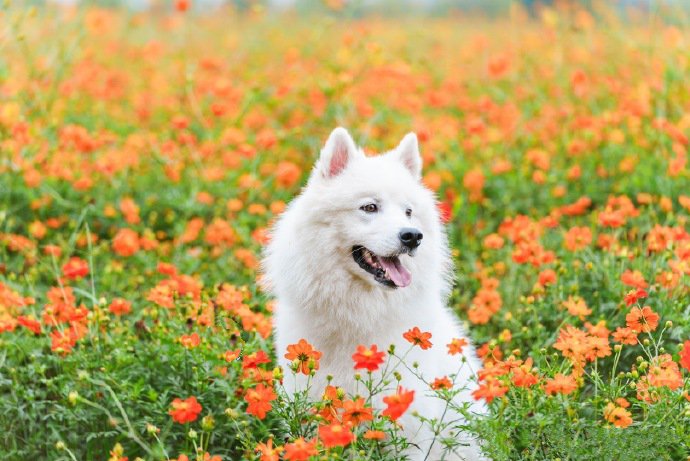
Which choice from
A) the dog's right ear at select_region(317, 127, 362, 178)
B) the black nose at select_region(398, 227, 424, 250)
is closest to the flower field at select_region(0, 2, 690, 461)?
the black nose at select_region(398, 227, 424, 250)

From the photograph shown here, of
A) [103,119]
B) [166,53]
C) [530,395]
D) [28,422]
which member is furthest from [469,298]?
[166,53]

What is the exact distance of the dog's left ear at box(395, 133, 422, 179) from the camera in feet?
11.8

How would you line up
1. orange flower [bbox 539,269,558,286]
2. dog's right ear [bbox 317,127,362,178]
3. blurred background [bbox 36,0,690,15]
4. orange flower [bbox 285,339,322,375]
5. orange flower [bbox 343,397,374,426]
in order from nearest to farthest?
orange flower [bbox 343,397,374,426] < orange flower [bbox 285,339,322,375] < dog's right ear [bbox 317,127,362,178] < orange flower [bbox 539,269,558,286] < blurred background [bbox 36,0,690,15]

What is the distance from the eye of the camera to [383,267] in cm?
328

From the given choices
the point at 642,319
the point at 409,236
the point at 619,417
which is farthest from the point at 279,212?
the point at 619,417

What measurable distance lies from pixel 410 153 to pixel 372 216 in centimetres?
47

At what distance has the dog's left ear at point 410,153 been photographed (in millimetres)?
3592

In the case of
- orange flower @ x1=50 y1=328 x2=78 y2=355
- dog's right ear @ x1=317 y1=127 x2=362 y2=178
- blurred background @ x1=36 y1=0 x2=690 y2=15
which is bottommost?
→ orange flower @ x1=50 y1=328 x2=78 y2=355

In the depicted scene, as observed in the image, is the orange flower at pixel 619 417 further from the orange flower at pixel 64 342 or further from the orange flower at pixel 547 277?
the orange flower at pixel 64 342

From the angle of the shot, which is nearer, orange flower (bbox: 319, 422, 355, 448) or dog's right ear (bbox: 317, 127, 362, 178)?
orange flower (bbox: 319, 422, 355, 448)

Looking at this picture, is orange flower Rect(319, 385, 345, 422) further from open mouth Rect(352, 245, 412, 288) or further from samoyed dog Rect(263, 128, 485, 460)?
open mouth Rect(352, 245, 412, 288)

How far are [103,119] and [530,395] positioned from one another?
6095 millimetres

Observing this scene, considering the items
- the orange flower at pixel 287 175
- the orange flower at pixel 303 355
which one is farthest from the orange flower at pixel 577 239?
the orange flower at pixel 287 175

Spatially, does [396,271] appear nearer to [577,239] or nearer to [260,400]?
[260,400]
